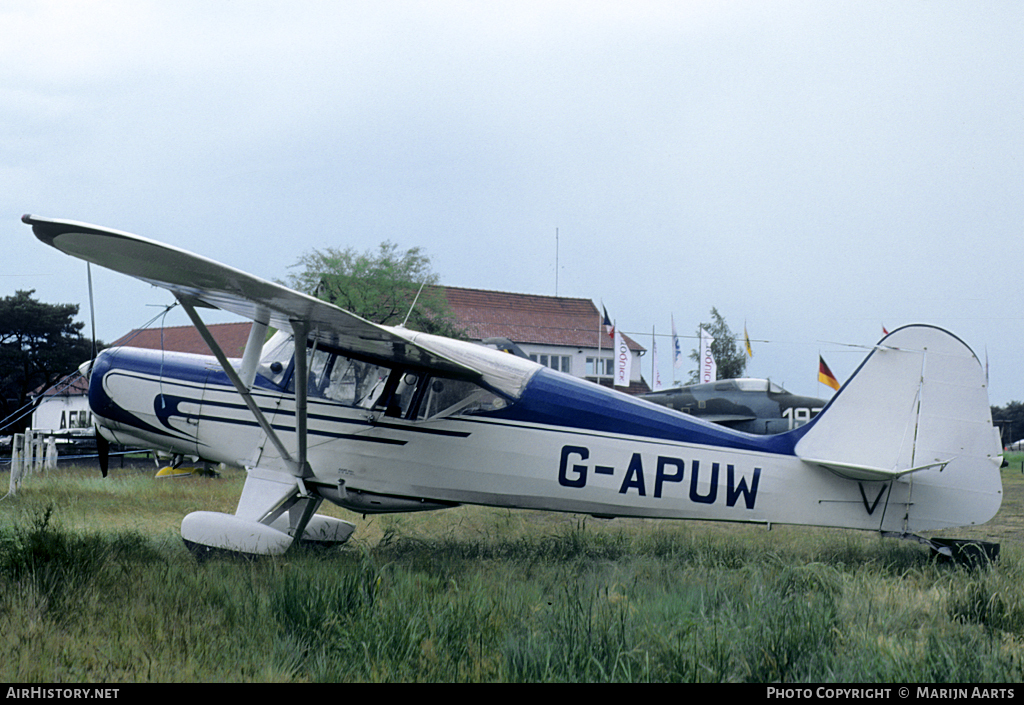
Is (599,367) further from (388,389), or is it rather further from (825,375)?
(388,389)

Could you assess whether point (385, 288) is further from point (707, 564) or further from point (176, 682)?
point (176, 682)

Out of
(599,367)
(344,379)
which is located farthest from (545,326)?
(344,379)

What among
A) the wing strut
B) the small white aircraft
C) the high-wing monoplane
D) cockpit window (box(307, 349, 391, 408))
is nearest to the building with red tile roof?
the high-wing monoplane

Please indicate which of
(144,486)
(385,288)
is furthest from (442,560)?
(385,288)

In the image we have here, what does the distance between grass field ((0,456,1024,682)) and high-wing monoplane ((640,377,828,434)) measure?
771 cm

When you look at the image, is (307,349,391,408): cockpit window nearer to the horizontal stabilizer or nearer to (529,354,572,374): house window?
the horizontal stabilizer

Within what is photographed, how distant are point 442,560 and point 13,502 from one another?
287 inches

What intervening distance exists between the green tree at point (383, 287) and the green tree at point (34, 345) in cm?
1378

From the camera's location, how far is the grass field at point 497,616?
3.91 metres

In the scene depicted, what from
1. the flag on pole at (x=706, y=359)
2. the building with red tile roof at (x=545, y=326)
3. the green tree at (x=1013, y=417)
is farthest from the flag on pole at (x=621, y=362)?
the green tree at (x=1013, y=417)

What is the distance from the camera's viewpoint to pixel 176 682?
3.72 metres

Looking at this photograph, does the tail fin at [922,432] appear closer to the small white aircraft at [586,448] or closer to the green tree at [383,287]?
the small white aircraft at [586,448]

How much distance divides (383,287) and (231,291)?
27450 millimetres

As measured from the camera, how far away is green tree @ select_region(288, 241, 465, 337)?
32.0 m
